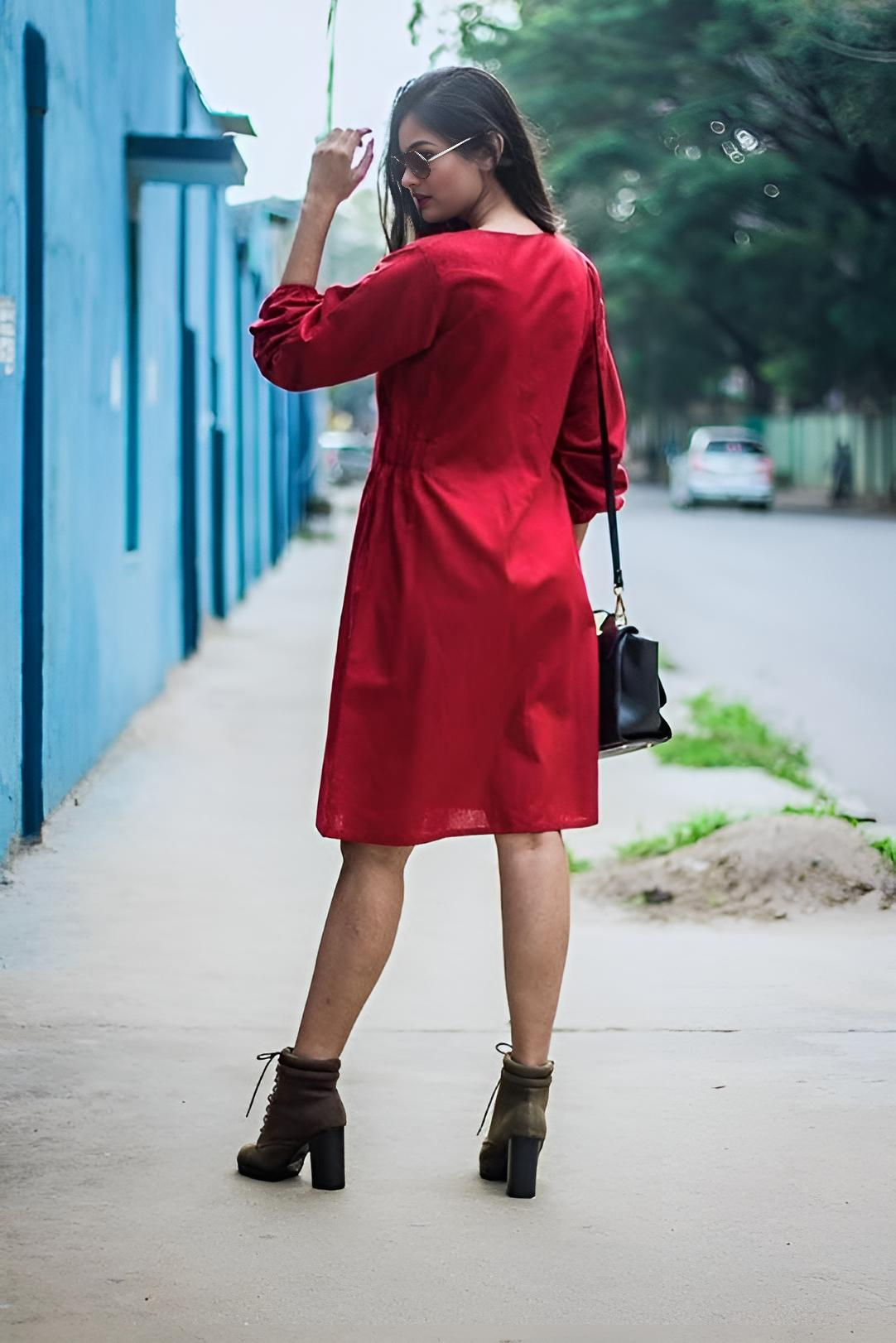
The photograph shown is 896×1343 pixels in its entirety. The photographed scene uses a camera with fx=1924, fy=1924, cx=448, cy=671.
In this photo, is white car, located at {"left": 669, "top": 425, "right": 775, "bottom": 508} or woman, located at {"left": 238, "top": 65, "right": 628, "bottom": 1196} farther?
white car, located at {"left": 669, "top": 425, "right": 775, "bottom": 508}

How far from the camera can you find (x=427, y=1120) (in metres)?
3.67

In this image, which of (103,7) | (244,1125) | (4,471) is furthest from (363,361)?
(103,7)

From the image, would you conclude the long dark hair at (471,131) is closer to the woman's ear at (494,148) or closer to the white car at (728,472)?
the woman's ear at (494,148)

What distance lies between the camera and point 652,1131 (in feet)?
11.9

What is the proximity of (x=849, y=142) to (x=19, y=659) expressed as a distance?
2201 centimetres

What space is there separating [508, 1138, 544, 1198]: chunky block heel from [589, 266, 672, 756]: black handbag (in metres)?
0.69

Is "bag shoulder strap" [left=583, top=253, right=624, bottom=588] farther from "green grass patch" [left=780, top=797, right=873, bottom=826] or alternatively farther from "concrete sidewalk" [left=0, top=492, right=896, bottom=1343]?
"green grass patch" [left=780, top=797, right=873, bottom=826]

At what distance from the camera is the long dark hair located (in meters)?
3.30

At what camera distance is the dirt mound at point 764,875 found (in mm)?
5520

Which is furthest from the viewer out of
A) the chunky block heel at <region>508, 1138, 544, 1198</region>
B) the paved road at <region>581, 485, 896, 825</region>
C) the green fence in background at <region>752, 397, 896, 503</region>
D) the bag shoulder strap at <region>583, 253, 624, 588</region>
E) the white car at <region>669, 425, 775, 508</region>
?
the green fence in background at <region>752, 397, 896, 503</region>

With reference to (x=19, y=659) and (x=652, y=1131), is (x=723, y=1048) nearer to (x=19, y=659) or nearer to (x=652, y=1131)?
(x=652, y=1131)

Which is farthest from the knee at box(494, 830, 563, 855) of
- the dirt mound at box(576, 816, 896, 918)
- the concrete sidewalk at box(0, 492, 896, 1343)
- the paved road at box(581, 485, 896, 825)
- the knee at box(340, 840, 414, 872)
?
the paved road at box(581, 485, 896, 825)

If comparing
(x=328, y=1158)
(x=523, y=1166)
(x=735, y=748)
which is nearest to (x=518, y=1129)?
(x=523, y=1166)

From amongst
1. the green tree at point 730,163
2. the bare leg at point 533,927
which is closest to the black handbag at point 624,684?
the bare leg at point 533,927
